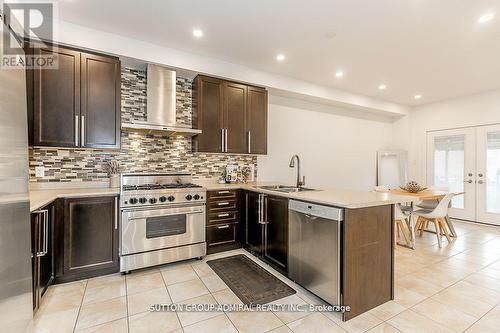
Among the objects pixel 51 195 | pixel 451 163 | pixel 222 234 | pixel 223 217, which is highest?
pixel 451 163

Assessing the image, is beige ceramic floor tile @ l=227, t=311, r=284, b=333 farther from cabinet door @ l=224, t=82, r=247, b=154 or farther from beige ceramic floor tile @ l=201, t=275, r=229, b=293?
cabinet door @ l=224, t=82, r=247, b=154

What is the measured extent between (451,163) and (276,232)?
5.35 m

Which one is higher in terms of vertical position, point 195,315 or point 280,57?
point 280,57

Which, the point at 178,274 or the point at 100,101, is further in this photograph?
the point at 100,101

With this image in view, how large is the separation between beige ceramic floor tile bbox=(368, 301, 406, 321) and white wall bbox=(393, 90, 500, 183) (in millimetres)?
5131

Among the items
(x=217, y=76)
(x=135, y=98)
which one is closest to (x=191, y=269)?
(x=135, y=98)

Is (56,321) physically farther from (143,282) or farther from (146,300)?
(143,282)

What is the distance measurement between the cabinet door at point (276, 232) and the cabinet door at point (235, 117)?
45.5 inches

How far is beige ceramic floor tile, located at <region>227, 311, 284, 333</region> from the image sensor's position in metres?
1.84

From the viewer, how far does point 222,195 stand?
336cm

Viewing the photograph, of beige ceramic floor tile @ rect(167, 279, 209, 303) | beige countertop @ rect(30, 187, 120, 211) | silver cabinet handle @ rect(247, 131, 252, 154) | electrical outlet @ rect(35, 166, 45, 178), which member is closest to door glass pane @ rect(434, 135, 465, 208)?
silver cabinet handle @ rect(247, 131, 252, 154)

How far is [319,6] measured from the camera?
2.41 metres

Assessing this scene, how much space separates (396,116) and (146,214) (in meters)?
6.57
